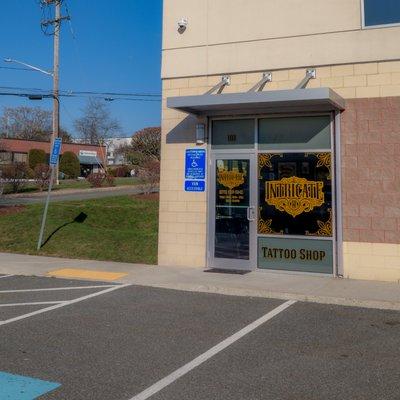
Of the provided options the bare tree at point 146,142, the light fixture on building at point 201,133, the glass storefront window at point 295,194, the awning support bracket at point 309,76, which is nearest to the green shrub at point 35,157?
the bare tree at point 146,142

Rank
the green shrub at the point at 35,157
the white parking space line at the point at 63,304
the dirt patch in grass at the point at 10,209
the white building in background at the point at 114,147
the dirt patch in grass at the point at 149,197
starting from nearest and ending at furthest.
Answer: the white parking space line at the point at 63,304 < the dirt patch in grass at the point at 10,209 < the dirt patch in grass at the point at 149,197 < the green shrub at the point at 35,157 < the white building in background at the point at 114,147

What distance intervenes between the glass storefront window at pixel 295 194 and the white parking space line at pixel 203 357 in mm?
2803

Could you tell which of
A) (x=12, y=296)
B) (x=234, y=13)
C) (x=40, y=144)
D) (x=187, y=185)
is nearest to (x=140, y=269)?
(x=187, y=185)

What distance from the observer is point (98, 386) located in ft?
15.5

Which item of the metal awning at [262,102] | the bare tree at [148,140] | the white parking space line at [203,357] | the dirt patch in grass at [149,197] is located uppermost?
the bare tree at [148,140]

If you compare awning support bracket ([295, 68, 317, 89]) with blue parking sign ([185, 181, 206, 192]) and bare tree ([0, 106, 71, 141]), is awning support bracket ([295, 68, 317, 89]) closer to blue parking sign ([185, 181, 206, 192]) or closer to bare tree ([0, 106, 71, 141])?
blue parking sign ([185, 181, 206, 192])

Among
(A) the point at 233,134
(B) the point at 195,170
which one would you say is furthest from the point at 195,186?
(A) the point at 233,134

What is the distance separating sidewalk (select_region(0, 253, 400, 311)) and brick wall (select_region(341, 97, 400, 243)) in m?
1.03

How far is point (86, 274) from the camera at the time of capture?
10562mm

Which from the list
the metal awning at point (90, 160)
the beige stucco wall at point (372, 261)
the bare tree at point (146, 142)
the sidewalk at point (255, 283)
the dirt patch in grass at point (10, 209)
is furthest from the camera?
the metal awning at point (90, 160)

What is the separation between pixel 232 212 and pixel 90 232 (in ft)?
18.9

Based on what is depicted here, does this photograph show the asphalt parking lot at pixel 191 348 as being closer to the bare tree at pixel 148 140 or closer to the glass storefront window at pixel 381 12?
the glass storefront window at pixel 381 12

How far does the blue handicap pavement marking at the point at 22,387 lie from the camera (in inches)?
177

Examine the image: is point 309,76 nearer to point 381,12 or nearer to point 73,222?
point 381,12
